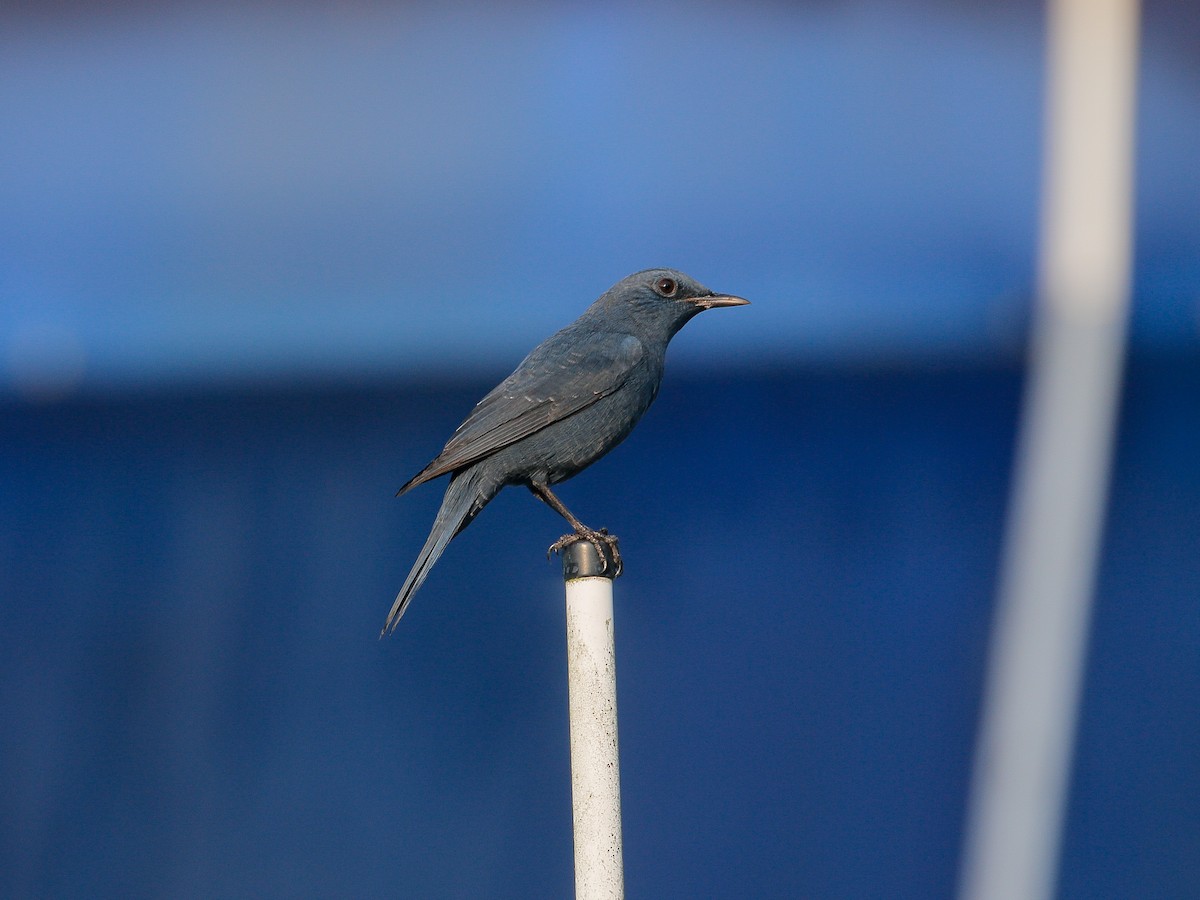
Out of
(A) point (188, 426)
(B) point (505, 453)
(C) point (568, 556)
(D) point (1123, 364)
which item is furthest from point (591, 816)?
(D) point (1123, 364)

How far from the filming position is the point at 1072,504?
5.45 meters

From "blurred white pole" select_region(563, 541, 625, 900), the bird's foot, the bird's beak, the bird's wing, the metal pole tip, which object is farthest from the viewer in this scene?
the bird's beak

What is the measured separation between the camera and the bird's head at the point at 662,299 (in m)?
A: 3.97

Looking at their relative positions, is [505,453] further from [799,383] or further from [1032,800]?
[1032,800]

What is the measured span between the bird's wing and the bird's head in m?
0.22

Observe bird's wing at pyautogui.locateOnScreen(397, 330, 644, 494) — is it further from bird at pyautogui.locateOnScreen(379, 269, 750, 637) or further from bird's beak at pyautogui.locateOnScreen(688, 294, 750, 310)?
bird's beak at pyautogui.locateOnScreen(688, 294, 750, 310)

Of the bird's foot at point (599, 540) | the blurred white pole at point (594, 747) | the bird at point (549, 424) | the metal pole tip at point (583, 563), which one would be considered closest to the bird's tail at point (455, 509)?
the bird at point (549, 424)

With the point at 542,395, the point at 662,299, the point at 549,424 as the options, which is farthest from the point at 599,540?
the point at 662,299

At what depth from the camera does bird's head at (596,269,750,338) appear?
3.97m

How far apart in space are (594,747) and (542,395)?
1434 millimetres

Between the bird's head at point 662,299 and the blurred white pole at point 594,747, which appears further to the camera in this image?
the bird's head at point 662,299

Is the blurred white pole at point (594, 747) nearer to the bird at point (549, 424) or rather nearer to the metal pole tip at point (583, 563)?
the metal pole tip at point (583, 563)

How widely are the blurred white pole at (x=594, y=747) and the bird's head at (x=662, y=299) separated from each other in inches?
63.9

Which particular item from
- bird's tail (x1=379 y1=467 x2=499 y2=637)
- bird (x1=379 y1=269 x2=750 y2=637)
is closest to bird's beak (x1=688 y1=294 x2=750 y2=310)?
bird (x1=379 y1=269 x2=750 y2=637)
